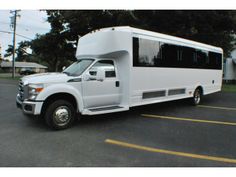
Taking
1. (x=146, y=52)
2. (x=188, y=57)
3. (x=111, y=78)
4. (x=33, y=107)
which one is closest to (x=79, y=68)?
(x=111, y=78)

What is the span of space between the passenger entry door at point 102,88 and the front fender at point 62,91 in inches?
7.1

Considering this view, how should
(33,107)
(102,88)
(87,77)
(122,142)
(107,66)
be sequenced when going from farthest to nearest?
(107,66) < (102,88) < (87,77) < (33,107) < (122,142)

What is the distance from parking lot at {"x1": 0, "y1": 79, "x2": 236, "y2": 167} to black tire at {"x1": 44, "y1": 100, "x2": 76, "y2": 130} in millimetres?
203

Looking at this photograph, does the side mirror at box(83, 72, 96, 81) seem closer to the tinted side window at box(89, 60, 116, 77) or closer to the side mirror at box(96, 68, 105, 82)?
the side mirror at box(96, 68, 105, 82)

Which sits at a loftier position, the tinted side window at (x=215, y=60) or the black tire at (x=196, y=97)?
the tinted side window at (x=215, y=60)

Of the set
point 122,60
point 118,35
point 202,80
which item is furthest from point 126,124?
point 202,80

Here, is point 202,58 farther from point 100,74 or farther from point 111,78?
point 100,74

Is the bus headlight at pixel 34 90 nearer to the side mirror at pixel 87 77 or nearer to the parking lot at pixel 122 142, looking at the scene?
the parking lot at pixel 122 142

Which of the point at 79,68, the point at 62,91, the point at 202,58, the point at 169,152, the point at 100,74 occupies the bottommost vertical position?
the point at 169,152

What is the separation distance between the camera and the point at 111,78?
5.55 meters

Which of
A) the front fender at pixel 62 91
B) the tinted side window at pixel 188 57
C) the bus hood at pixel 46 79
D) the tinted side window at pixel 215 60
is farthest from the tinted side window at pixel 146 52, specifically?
the tinted side window at pixel 215 60

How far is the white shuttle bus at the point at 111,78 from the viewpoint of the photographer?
460 centimetres

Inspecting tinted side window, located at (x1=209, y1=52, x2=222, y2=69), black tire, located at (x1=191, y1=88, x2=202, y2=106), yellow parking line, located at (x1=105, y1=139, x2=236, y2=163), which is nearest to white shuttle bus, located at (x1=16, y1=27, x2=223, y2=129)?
black tire, located at (x1=191, y1=88, x2=202, y2=106)

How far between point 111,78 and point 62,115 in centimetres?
190
